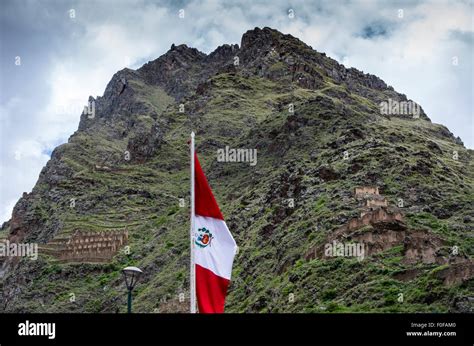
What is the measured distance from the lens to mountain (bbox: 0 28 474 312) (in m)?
51.1

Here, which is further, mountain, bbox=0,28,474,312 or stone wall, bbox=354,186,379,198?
stone wall, bbox=354,186,379,198

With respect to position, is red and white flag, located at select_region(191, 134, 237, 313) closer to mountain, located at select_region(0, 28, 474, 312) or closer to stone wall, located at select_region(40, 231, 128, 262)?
mountain, located at select_region(0, 28, 474, 312)

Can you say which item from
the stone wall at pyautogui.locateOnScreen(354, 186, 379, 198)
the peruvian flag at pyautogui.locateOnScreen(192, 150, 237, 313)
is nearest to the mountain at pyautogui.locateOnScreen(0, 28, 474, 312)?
the stone wall at pyautogui.locateOnScreen(354, 186, 379, 198)

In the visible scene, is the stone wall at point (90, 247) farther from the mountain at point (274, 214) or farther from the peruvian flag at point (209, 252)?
the peruvian flag at point (209, 252)

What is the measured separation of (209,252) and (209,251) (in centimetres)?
2

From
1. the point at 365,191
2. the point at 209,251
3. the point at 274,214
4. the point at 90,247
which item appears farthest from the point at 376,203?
the point at 90,247

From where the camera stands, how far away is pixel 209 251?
15008mm

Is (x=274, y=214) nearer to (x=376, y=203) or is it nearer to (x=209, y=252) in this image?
(x=376, y=203)

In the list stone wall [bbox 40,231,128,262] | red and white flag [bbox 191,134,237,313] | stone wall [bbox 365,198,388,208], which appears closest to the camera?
red and white flag [bbox 191,134,237,313]

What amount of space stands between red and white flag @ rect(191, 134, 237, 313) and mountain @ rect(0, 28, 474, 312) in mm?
26709

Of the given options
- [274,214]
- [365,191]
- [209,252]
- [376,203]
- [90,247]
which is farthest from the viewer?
[90,247]

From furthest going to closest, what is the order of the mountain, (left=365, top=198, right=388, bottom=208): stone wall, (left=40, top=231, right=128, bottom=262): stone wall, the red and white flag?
1. (left=40, top=231, right=128, bottom=262): stone wall
2. (left=365, top=198, right=388, bottom=208): stone wall
3. the mountain
4. the red and white flag
